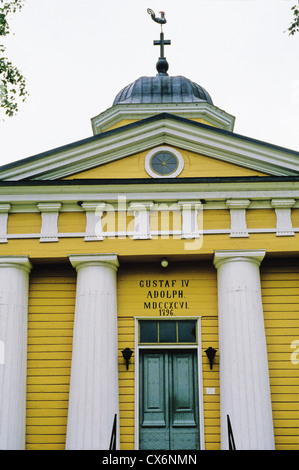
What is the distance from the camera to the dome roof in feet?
52.7

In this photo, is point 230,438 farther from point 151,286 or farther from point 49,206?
point 49,206

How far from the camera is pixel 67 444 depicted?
9.15 m

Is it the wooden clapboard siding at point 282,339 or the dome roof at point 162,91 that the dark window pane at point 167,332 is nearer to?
the wooden clapboard siding at point 282,339

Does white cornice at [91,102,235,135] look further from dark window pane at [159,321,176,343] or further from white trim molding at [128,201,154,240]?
dark window pane at [159,321,176,343]

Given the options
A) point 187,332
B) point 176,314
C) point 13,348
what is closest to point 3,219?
point 13,348

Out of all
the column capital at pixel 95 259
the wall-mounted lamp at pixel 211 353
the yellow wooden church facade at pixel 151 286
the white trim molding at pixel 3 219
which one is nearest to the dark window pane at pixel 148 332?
the yellow wooden church facade at pixel 151 286

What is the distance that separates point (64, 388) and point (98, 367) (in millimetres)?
939

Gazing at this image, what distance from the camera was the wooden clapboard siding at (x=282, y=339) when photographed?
9.44 meters

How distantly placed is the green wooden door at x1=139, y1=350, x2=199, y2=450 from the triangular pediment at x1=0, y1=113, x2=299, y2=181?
3.55 metres

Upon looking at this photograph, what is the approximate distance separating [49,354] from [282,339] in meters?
4.29

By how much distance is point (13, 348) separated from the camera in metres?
9.55

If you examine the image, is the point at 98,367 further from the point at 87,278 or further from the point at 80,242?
the point at 80,242

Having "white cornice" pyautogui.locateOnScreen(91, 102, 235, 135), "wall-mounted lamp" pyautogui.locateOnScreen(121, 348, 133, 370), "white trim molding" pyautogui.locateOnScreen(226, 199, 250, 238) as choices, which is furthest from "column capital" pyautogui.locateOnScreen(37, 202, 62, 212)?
"white cornice" pyautogui.locateOnScreen(91, 102, 235, 135)

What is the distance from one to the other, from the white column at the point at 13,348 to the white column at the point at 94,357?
908mm
